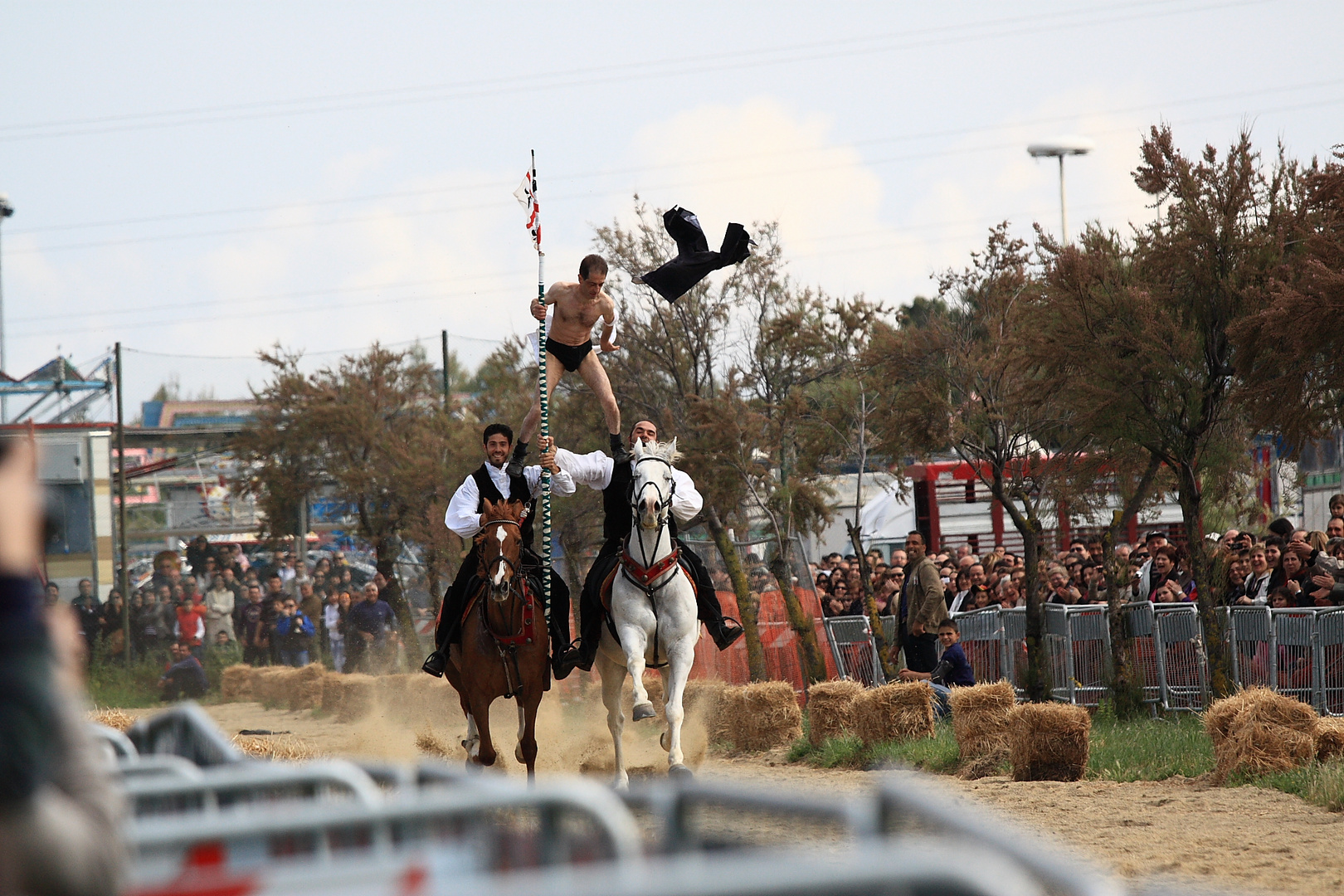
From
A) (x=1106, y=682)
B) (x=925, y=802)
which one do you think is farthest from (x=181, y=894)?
(x=1106, y=682)

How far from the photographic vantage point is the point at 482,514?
38.9ft

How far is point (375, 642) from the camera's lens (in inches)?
1056

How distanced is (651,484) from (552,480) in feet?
5.37

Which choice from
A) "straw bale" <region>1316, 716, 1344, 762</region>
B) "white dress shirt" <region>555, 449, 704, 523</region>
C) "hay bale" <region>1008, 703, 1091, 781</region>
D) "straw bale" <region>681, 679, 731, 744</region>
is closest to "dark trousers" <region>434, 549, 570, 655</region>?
"white dress shirt" <region>555, 449, 704, 523</region>

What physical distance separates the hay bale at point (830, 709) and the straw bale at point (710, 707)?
141 centimetres

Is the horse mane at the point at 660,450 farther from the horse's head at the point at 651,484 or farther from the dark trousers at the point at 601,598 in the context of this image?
the dark trousers at the point at 601,598

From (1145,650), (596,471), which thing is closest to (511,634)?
(596,471)

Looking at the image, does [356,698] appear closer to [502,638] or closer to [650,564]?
[502,638]

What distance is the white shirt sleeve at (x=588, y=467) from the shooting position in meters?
13.3

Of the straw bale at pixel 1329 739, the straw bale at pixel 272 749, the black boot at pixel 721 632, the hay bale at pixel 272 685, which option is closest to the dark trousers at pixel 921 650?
the black boot at pixel 721 632

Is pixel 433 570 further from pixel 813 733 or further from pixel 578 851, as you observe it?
pixel 578 851

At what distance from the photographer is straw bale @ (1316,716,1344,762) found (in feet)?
35.9

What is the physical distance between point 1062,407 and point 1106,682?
308cm

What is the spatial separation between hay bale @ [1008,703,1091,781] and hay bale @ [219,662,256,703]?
17665mm
